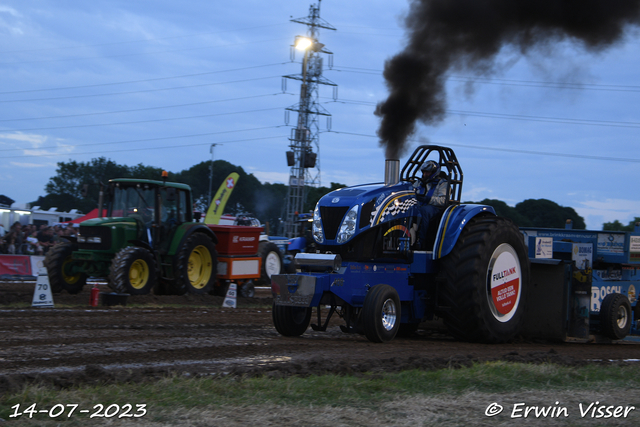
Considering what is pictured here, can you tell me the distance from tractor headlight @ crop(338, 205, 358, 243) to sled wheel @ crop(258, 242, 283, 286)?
32.4 feet

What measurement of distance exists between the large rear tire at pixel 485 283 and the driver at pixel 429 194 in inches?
17.0

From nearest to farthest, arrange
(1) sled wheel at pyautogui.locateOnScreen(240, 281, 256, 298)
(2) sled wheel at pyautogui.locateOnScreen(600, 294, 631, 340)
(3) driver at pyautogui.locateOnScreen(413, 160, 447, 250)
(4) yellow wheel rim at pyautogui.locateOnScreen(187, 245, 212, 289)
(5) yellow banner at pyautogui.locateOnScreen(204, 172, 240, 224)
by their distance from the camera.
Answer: (3) driver at pyautogui.locateOnScreen(413, 160, 447, 250)
(2) sled wheel at pyautogui.locateOnScreen(600, 294, 631, 340)
(4) yellow wheel rim at pyautogui.locateOnScreen(187, 245, 212, 289)
(1) sled wheel at pyautogui.locateOnScreen(240, 281, 256, 298)
(5) yellow banner at pyautogui.locateOnScreen(204, 172, 240, 224)

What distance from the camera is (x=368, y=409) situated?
4379mm

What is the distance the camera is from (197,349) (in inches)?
273

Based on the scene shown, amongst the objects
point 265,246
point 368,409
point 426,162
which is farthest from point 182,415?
point 265,246

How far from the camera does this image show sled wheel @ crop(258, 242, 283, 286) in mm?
17770

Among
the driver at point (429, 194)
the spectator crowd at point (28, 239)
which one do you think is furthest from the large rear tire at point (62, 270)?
the driver at point (429, 194)

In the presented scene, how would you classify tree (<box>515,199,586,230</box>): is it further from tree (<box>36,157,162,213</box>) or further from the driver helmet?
tree (<box>36,157,162,213</box>)

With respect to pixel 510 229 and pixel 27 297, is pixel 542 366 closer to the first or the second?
pixel 510 229

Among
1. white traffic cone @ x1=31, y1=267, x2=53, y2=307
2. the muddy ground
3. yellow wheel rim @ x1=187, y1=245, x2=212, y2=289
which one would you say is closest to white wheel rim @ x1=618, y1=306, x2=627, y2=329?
the muddy ground

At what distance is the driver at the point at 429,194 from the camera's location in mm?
8758

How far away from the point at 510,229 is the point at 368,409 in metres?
5.07

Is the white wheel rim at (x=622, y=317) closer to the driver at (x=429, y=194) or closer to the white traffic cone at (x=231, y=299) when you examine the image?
the driver at (x=429, y=194)

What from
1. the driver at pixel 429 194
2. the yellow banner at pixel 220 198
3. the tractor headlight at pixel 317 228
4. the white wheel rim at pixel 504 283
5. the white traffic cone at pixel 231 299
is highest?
the yellow banner at pixel 220 198
